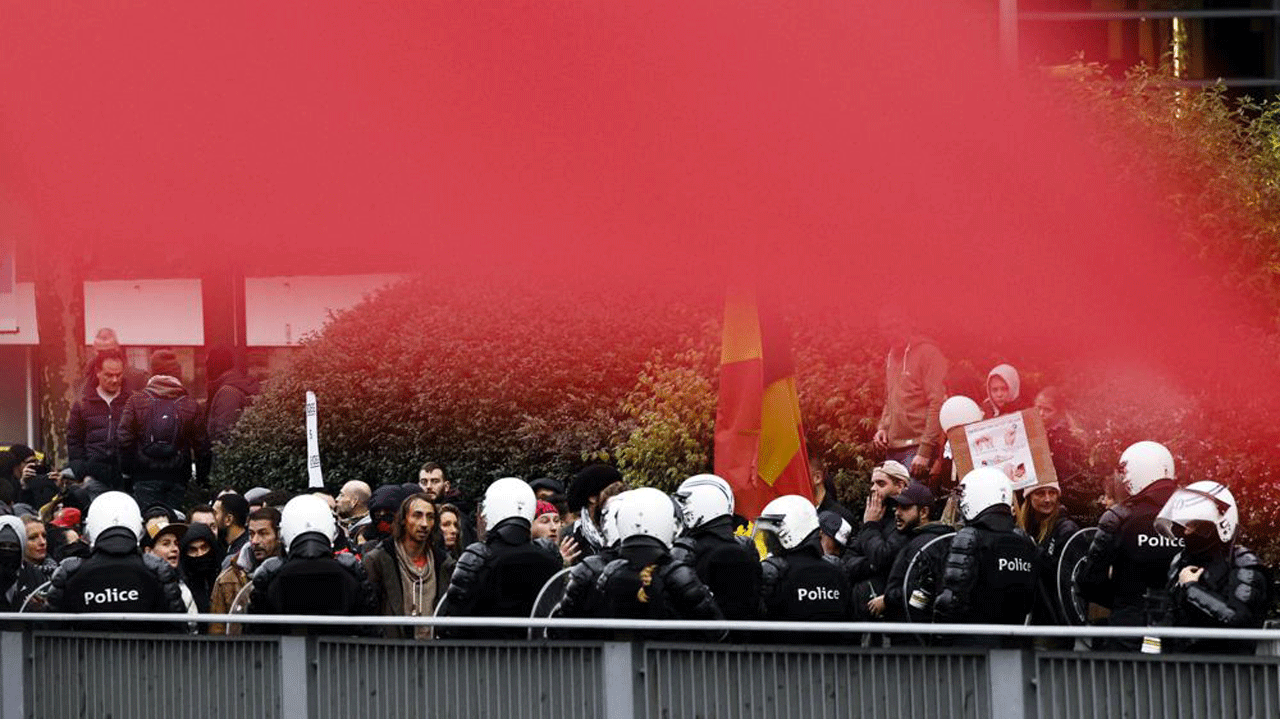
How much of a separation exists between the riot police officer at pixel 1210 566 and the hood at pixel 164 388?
9.37 m

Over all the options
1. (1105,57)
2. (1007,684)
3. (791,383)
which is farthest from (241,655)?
(1105,57)

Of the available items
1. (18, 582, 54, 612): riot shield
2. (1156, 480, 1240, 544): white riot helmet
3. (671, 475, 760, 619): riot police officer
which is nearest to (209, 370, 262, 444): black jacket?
(18, 582, 54, 612): riot shield

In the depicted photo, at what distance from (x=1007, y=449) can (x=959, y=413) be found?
0.84 metres

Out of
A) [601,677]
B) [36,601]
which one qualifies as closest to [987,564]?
[601,677]

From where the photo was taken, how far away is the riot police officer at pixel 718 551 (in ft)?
33.1

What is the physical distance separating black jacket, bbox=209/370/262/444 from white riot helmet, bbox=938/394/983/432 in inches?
313

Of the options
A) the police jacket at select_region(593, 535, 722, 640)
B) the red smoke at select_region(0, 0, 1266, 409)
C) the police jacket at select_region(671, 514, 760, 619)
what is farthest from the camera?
the red smoke at select_region(0, 0, 1266, 409)

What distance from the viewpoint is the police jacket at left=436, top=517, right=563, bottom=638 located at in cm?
1032

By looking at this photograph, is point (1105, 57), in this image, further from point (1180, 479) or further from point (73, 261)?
point (1180, 479)

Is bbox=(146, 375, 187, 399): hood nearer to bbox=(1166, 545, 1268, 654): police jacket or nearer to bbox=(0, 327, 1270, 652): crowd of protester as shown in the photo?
bbox=(0, 327, 1270, 652): crowd of protester

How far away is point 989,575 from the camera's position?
10.1 metres

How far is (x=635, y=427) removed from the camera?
18188mm

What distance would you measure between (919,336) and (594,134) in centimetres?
328

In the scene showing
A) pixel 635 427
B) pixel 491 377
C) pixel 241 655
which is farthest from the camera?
pixel 491 377
